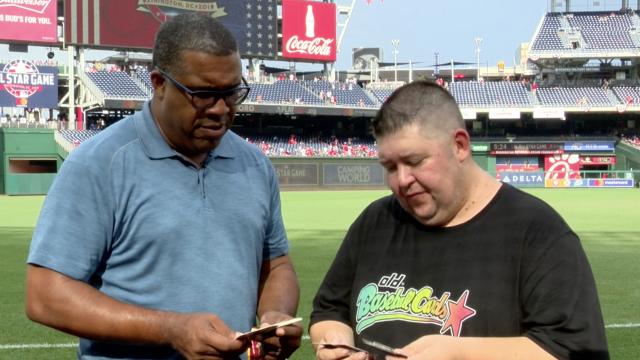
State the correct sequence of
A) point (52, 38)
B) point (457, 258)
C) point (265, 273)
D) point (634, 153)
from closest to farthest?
point (457, 258) → point (265, 273) → point (52, 38) → point (634, 153)

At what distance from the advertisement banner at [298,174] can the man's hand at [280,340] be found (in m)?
45.6

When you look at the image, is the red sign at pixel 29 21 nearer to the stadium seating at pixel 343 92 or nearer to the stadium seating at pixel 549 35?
the stadium seating at pixel 343 92

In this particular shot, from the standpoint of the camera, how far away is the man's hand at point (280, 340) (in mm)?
2607

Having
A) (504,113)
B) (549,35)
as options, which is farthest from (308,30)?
(549,35)

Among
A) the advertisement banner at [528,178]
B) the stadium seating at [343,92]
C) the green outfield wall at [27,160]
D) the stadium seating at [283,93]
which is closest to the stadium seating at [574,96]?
the advertisement banner at [528,178]

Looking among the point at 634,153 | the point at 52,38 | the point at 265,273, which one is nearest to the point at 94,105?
the point at 52,38

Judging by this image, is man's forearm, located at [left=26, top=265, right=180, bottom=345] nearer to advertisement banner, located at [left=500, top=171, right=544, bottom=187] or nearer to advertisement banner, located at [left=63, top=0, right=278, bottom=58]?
advertisement banner, located at [left=63, top=0, right=278, bottom=58]

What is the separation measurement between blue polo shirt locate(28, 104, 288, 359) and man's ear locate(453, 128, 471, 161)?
2.51ft

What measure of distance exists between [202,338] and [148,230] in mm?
444

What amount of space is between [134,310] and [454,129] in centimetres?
115

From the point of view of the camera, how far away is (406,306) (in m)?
2.56

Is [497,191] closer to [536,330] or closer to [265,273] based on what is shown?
A: [536,330]

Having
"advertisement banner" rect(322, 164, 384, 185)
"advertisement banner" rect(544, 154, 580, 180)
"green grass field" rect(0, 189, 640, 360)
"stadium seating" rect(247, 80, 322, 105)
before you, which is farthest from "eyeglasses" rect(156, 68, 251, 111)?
"advertisement banner" rect(544, 154, 580, 180)

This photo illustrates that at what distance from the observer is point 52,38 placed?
4706cm
